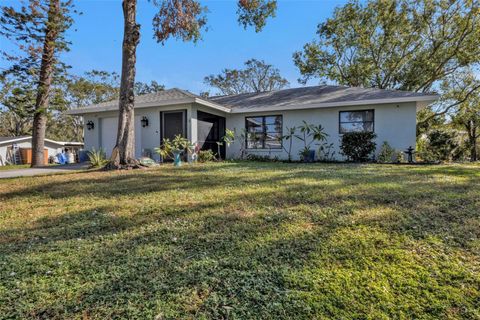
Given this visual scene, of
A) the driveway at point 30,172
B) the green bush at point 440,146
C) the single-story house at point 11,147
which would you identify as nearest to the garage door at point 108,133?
→ the driveway at point 30,172

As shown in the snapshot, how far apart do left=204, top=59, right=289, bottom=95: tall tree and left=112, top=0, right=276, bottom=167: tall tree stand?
20.9 m

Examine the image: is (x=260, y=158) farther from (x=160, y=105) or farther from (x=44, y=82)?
(x=44, y=82)

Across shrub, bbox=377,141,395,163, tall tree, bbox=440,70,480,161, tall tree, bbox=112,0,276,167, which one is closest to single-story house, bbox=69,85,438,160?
shrub, bbox=377,141,395,163

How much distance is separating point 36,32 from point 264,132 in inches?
352

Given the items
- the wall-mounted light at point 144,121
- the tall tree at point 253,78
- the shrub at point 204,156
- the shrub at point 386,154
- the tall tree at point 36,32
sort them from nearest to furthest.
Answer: the tall tree at point 36,32
the shrub at point 386,154
the shrub at point 204,156
the wall-mounted light at point 144,121
the tall tree at point 253,78

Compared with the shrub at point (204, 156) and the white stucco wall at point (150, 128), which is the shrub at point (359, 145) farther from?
the white stucco wall at point (150, 128)

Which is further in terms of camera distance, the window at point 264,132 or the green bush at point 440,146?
the window at point 264,132

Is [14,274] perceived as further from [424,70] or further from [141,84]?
[141,84]

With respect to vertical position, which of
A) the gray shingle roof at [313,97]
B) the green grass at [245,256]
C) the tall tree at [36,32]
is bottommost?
the green grass at [245,256]

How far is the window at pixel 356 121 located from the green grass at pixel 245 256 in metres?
6.97

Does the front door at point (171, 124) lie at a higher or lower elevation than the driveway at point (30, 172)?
higher

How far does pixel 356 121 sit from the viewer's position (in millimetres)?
10867

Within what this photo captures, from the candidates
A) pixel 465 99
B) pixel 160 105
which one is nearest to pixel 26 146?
pixel 160 105

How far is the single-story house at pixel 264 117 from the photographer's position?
10211mm
